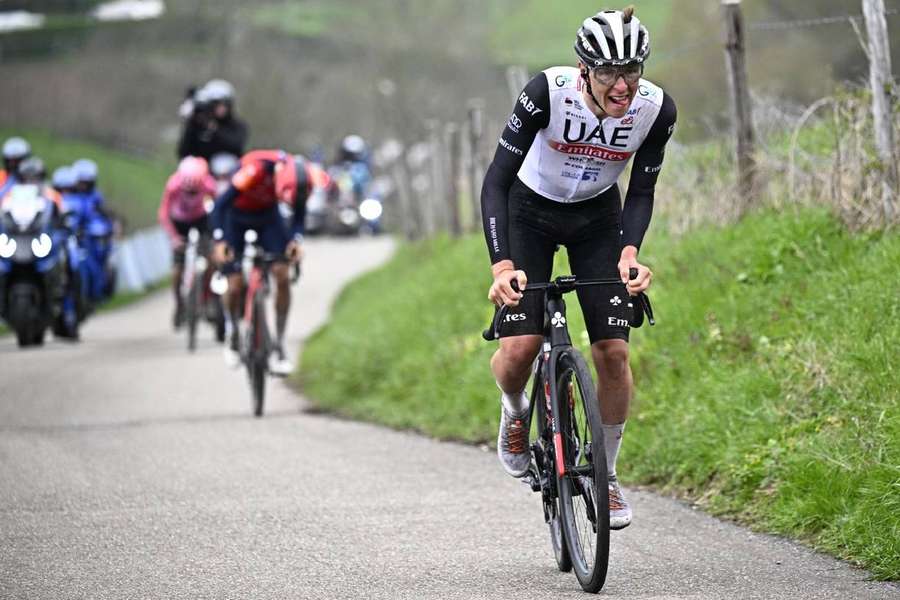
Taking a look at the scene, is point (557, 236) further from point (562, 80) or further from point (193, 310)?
point (193, 310)

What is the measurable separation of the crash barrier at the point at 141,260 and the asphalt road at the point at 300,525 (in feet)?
56.1

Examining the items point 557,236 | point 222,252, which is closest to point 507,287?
point 557,236

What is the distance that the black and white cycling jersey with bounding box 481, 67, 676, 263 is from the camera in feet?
21.1

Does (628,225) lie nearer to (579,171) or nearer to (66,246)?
(579,171)

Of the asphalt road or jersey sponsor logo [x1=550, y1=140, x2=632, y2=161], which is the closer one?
the asphalt road

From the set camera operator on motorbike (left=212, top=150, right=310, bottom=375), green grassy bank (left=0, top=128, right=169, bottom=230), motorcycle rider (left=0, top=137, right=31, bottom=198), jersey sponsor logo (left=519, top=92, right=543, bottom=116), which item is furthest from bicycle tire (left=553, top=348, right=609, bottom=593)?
green grassy bank (left=0, top=128, right=169, bottom=230)

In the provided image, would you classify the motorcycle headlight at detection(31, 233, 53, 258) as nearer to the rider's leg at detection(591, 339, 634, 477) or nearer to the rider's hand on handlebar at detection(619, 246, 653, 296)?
the rider's leg at detection(591, 339, 634, 477)

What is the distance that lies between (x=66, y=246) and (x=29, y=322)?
97 centimetres

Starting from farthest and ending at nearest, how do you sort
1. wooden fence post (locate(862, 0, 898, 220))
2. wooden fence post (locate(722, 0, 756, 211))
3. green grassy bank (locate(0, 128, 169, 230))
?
green grassy bank (locate(0, 128, 169, 230)) < wooden fence post (locate(722, 0, 756, 211)) < wooden fence post (locate(862, 0, 898, 220))

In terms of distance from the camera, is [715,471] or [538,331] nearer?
[538,331]

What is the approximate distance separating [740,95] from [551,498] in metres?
5.38

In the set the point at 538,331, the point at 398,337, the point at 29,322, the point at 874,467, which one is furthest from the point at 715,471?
the point at 29,322

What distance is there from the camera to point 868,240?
9.43m

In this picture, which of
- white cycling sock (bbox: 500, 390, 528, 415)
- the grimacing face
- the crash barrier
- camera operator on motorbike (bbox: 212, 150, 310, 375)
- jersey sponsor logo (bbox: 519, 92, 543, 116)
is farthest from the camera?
the crash barrier
